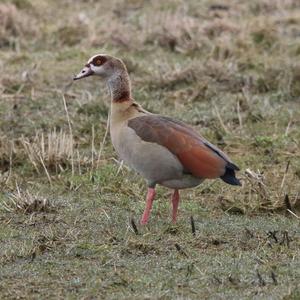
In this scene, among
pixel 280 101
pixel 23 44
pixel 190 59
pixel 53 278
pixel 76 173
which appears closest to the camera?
pixel 53 278

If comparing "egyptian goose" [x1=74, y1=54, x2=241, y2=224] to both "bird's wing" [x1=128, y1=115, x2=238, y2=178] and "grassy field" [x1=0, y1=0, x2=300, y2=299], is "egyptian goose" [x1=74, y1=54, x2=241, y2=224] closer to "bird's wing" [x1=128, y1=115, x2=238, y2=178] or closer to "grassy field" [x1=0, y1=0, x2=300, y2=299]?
"bird's wing" [x1=128, y1=115, x2=238, y2=178]

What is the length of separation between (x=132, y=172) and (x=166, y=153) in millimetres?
1767

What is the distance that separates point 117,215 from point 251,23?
732 centimetres

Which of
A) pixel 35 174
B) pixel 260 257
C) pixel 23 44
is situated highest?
pixel 260 257

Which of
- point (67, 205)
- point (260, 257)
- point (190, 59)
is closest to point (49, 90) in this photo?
point (190, 59)

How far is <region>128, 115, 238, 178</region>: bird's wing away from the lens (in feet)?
22.8

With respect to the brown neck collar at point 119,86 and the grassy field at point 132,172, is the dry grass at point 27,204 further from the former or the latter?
the brown neck collar at point 119,86

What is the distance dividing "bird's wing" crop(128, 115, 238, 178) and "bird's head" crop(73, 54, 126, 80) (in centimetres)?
52

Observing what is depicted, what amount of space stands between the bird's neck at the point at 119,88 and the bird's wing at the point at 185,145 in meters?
0.29

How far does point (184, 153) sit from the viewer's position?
7.03 m

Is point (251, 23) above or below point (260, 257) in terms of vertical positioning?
below

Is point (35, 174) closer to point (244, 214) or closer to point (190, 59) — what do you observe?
point (244, 214)

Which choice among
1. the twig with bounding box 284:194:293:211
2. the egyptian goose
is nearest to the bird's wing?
→ the egyptian goose

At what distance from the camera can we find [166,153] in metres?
7.05
